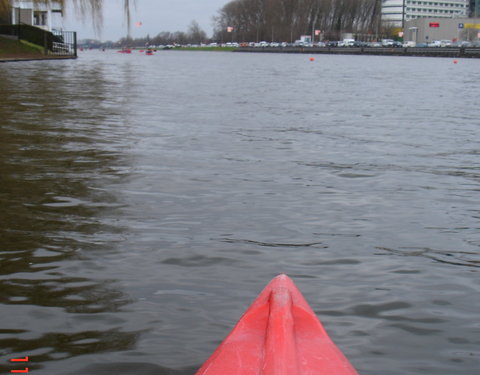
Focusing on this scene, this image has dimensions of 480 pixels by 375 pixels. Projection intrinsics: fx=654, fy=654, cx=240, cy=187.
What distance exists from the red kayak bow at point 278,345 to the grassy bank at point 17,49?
42857mm

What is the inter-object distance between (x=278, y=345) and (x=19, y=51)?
4638cm

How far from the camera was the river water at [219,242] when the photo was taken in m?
3.86

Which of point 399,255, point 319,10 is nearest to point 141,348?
point 399,255

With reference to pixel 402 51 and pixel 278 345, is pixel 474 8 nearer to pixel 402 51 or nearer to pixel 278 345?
pixel 402 51

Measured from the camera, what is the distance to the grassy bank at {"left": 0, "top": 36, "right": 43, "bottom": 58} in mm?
43500

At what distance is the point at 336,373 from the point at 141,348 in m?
1.49

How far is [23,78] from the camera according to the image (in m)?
25.4

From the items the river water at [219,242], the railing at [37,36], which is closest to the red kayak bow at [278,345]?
the river water at [219,242]

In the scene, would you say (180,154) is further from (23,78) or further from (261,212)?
(23,78)

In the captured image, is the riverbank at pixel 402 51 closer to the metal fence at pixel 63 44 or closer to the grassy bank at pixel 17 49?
the metal fence at pixel 63 44

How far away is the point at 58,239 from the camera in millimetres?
5574

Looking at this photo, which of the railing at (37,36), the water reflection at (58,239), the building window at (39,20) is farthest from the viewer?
the building window at (39,20)

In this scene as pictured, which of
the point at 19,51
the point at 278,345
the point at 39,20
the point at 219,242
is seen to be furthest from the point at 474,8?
the point at 278,345

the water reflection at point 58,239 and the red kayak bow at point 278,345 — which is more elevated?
the red kayak bow at point 278,345
